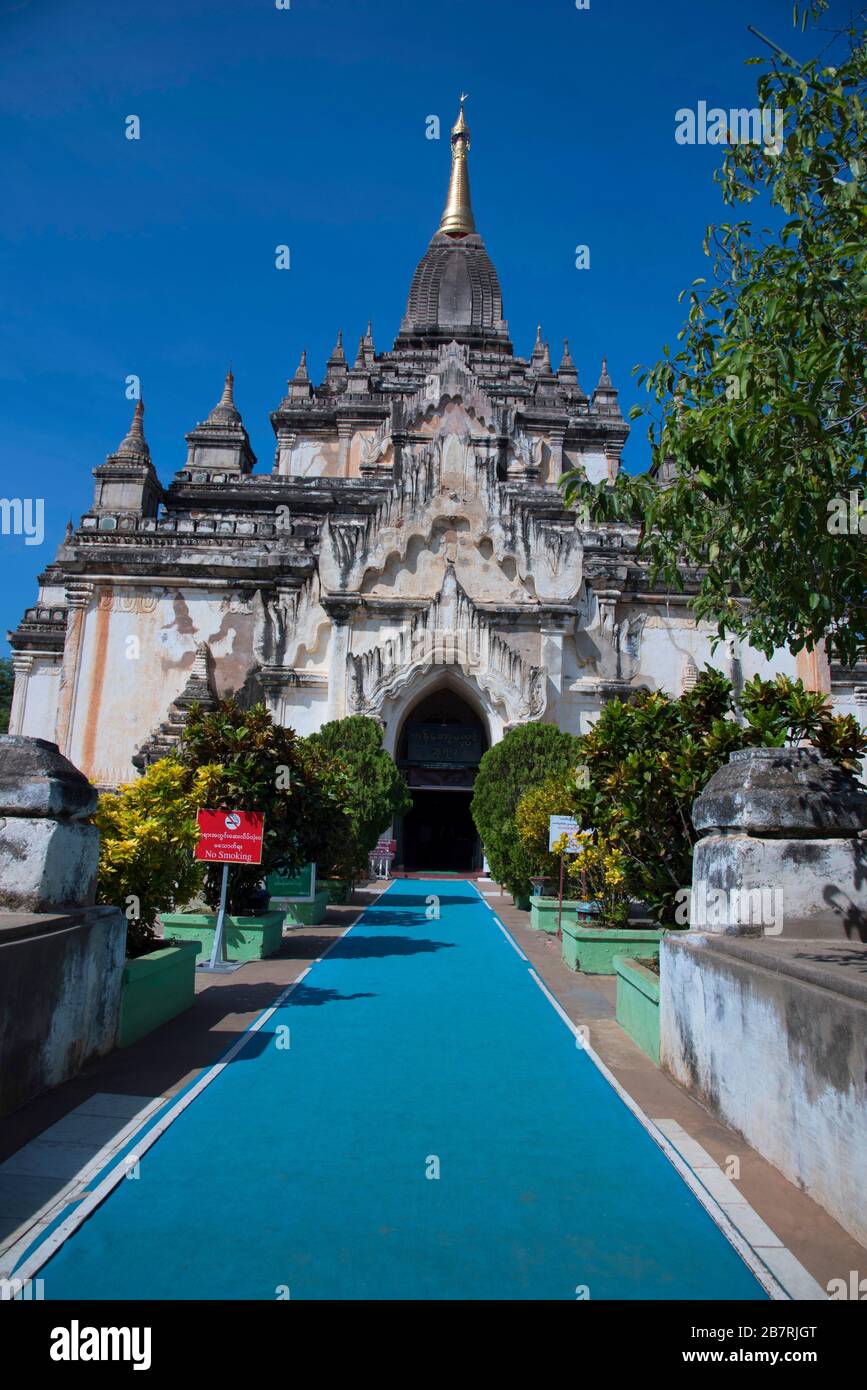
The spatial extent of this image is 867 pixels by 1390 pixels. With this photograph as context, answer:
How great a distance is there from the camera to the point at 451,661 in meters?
26.8

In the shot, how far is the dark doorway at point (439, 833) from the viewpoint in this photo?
34531 mm

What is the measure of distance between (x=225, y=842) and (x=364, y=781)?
407 inches

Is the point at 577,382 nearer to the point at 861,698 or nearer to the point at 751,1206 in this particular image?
the point at 861,698

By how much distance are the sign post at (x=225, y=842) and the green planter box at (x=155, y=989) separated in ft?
7.34

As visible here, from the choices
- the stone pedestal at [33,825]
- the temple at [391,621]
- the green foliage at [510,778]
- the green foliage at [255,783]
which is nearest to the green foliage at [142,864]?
the stone pedestal at [33,825]

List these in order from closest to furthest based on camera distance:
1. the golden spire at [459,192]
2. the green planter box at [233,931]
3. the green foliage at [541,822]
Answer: the green planter box at [233,931]
the green foliage at [541,822]
the golden spire at [459,192]

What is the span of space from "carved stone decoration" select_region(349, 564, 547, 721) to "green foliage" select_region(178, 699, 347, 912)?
11.5 meters

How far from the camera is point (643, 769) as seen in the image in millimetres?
9383

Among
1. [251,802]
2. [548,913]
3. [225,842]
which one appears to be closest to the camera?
[225,842]

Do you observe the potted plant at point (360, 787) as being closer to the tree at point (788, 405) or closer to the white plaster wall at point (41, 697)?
the tree at point (788, 405)

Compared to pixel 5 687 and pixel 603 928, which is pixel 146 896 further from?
pixel 5 687

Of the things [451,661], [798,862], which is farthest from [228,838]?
[451,661]

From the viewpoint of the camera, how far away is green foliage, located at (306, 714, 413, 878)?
2097 cm

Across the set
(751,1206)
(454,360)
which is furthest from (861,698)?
(751,1206)
